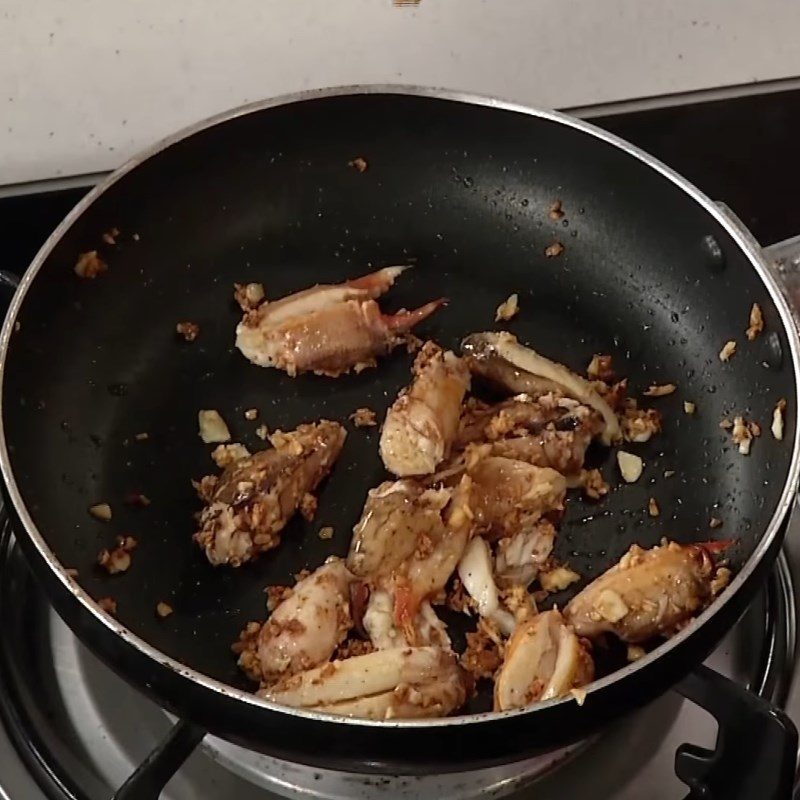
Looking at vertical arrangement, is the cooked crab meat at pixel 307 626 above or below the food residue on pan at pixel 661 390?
below

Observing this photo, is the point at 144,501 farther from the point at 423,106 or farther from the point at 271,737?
the point at 423,106

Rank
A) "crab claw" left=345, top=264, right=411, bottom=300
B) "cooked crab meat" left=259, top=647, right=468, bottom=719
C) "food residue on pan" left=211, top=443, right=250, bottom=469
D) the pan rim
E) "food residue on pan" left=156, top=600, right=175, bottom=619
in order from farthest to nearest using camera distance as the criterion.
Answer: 1. "crab claw" left=345, top=264, right=411, bottom=300
2. "food residue on pan" left=211, top=443, right=250, bottom=469
3. "food residue on pan" left=156, top=600, right=175, bottom=619
4. "cooked crab meat" left=259, top=647, right=468, bottom=719
5. the pan rim

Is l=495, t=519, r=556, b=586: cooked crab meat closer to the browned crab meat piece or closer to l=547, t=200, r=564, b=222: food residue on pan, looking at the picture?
the browned crab meat piece

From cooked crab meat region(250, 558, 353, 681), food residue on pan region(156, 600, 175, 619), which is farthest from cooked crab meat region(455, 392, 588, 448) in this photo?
food residue on pan region(156, 600, 175, 619)

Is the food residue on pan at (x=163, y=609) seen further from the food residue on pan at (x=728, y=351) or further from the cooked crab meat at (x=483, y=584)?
the food residue on pan at (x=728, y=351)

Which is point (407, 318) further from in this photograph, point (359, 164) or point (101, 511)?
point (101, 511)

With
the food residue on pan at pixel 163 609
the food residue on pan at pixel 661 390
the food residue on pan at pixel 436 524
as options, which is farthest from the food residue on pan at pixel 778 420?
the food residue on pan at pixel 163 609

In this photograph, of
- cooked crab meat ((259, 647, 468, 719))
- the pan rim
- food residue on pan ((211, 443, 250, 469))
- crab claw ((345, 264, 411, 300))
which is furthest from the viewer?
crab claw ((345, 264, 411, 300))

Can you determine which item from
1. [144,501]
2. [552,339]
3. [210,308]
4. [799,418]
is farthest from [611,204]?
[144,501]
